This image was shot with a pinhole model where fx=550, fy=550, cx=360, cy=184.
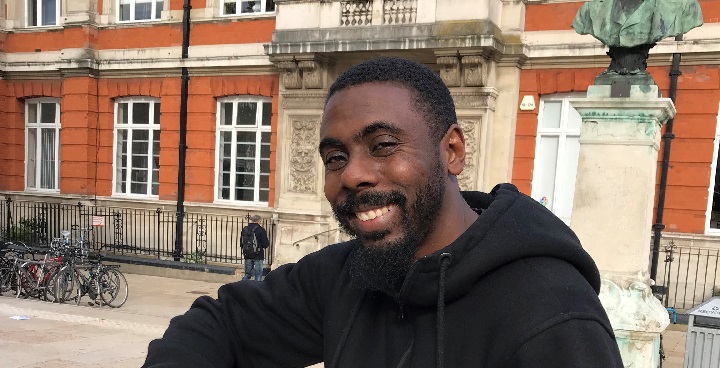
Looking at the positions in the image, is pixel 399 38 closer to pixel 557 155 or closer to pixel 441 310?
pixel 557 155

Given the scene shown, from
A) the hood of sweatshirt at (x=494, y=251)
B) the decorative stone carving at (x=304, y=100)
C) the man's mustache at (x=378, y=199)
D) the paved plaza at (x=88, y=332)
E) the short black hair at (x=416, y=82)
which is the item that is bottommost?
the paved plaza at (x=88, y=332)

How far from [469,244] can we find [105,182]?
618 inches

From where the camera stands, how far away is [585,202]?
4.61 m

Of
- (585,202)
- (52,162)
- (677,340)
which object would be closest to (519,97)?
(677,340)

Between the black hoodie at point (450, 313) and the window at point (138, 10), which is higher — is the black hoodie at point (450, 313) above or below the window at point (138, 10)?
below

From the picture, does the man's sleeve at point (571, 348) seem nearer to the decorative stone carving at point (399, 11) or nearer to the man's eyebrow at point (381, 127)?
the man's eyebrow at point (381, 127)

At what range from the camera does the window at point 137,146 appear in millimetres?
14586

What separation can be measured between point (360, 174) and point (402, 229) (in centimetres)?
16

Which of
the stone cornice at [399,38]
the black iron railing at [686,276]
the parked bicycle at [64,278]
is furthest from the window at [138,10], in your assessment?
→ the black iron railing at [686,276]

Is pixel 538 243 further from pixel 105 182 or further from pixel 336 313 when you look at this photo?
pixel 105 182

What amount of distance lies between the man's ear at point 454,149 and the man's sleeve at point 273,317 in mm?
512

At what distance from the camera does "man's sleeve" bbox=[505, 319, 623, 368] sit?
93 centimetres

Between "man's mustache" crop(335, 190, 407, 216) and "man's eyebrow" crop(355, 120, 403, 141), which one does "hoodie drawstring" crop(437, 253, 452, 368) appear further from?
"man's eyebrow" crop(355, 120, 403, 141)

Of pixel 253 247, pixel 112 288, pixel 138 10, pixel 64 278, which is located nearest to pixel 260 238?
pixel 253 247
